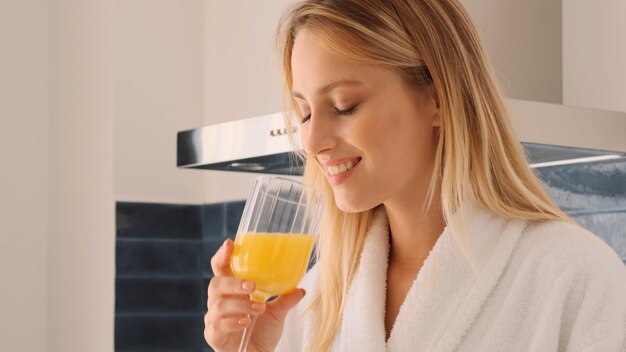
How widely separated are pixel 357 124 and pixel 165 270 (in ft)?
5.72

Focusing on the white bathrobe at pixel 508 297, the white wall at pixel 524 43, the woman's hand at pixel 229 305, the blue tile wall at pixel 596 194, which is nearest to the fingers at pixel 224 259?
the woman's hand at pixel 229 305

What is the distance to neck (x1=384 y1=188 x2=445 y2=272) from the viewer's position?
161 cm

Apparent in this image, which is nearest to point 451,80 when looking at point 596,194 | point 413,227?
point 413,227

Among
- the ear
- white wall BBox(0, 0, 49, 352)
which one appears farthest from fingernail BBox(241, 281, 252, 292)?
white wall BBox(0, 0, 49, 352)

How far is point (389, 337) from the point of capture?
Result: 160 centimetres

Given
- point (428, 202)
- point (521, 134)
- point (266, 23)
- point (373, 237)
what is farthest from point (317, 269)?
point (266, 23)

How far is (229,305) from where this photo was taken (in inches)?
59.7

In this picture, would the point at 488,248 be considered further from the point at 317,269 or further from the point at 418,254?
the point at 317,269

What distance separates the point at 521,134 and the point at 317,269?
17.4 inches

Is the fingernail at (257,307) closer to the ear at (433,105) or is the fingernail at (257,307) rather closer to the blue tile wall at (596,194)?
the ear at (433,105)

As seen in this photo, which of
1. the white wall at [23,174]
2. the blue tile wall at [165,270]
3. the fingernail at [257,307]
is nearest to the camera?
the fingernail at [257,307]

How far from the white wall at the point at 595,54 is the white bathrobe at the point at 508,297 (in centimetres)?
71

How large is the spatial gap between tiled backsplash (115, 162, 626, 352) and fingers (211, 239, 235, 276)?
4.68 feet

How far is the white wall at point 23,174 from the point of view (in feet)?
10.3
